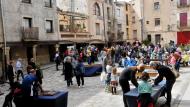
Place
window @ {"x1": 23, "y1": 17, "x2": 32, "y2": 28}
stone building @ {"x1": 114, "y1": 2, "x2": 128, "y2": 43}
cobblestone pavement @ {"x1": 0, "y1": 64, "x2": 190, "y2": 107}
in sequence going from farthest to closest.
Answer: stone building @ {"x1": 114, "y1": 2, "x2": 128, "y2": 43} < window @ {"x1": 23, "y1": 17, "x2": 32, "y2": 28} < cobblestone pavement @ {"x1": 0, "y1": 64, "x2": 190, "y2": 107}

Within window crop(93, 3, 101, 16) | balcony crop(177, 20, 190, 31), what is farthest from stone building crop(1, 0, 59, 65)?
balcony crop(177, 20, 190, 31)

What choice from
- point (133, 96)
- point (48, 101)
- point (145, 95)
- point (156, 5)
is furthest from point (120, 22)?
point (145, 95)

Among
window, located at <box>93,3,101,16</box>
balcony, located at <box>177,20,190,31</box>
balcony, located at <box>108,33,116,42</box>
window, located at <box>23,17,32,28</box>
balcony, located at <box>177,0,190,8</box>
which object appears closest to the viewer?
window, located at <box>23,17,32,28</box>

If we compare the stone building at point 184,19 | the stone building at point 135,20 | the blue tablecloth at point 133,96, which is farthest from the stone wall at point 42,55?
the stone building at point 135,20

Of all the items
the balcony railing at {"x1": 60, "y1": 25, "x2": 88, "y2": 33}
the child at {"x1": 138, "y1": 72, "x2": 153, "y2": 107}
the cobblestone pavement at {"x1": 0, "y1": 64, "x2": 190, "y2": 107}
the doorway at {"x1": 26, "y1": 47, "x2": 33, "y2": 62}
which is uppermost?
the balcony railing at {"x1": 60, "y1": 25, "x2": 88, "y2": 33}

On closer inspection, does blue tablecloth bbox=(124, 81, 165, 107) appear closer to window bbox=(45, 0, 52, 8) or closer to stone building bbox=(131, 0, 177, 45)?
window bbox=(45, 0, 52, 8)

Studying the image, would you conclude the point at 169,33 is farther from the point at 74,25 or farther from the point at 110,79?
the point at 110,79

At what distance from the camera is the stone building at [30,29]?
2930 centimetres

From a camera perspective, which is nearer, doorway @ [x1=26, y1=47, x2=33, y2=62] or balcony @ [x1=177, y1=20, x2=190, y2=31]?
doorway @ [x1=26, y1=47, x2=33, y2=62]

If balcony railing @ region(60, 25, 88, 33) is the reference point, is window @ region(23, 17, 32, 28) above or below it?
above

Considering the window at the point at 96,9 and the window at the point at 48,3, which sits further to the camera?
the window at the point at 96,9

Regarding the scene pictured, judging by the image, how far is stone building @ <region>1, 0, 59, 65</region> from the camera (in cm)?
2930

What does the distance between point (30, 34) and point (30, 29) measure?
0.41 m

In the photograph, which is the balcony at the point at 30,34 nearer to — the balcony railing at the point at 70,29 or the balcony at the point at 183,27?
the balcony railing at the point at 70,29
